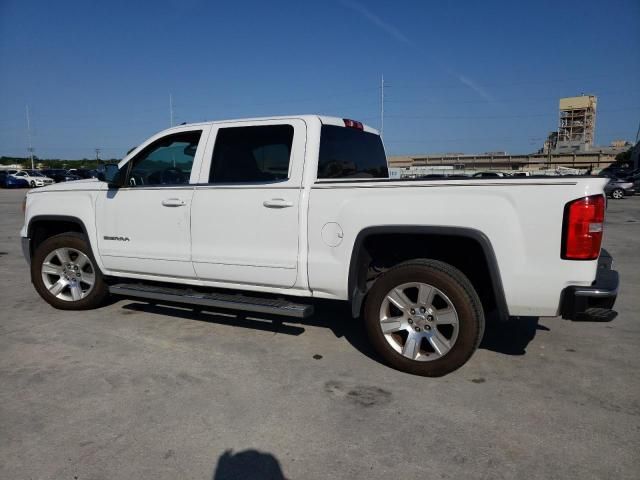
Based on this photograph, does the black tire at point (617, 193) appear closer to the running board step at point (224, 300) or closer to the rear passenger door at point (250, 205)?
the rear passenger door at point (250, 205)

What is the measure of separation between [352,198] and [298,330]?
5.31ft

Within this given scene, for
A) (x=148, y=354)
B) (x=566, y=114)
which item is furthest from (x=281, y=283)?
(x=566, y=114)

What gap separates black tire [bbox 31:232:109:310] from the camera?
5.12m

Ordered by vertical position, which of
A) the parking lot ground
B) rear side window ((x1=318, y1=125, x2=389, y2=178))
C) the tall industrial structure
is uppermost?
the tall industrial structure

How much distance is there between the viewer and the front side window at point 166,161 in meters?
4.60

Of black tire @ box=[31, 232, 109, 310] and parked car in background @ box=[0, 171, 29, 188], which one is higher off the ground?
parked car in background @ box=[0, 171, 29, 188]

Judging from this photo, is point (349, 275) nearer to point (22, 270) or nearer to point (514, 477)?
point (514, 477)

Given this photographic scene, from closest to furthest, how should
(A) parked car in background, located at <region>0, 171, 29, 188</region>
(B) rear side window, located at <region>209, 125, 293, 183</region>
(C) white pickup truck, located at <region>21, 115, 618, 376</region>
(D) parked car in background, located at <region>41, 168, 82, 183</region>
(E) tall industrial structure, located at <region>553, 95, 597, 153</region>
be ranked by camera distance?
(C) white pickup truck, located at <region>21, 115, 618, 376</region> < (B) rear side window, located at <region>209, 125, 293, 183</region> < (A) parked car in background, located at <region>0, 171, 29, 188</region> < (D) parked car in background, located at <region>41, 168, 82, 183</region> < (E) tall industrial structure, located at <region>553, 95, 597, 153</region>

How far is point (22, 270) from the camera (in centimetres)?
758

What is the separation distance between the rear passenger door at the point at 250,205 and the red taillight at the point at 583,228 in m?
1.96

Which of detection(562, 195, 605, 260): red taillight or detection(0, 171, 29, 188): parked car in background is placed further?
detection(0, 171, 29, 188): parked car in background

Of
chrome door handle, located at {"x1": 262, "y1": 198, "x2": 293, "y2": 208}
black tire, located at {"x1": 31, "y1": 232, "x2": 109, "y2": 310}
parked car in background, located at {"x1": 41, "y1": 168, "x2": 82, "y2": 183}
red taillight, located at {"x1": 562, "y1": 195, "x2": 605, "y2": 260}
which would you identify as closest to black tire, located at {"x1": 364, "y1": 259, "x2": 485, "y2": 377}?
red taillight, located at {"x1": 562, "y1": 195, "x2": 605, "y2": 260}

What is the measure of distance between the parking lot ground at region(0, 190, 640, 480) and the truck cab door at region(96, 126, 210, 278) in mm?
670

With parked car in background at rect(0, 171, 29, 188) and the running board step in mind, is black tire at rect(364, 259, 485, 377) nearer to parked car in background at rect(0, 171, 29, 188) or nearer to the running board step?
the running board step
